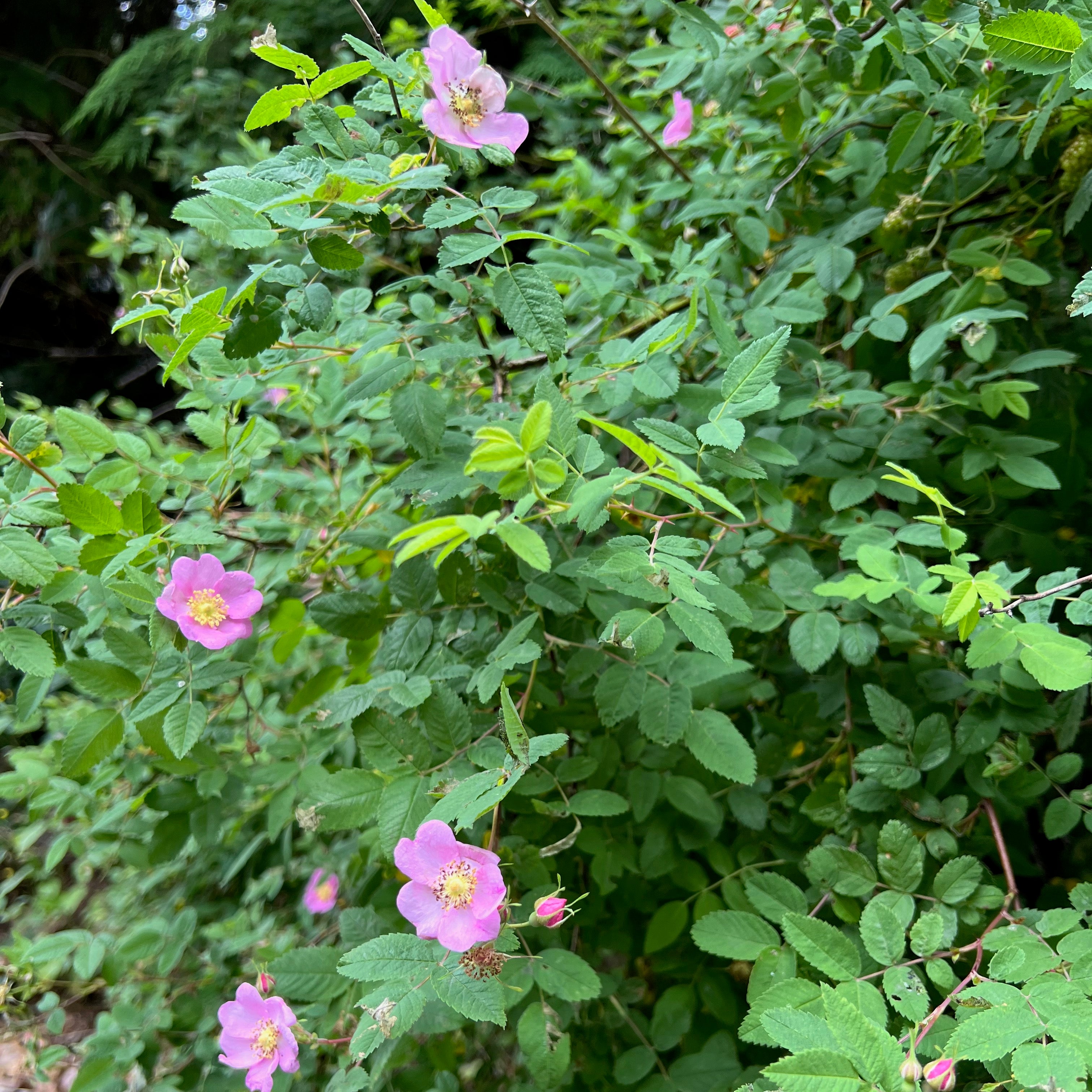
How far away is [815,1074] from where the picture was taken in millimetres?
469

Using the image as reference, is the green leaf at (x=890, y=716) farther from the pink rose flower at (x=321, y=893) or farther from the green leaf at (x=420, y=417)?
the pink rose flower at (x=321, y=893)

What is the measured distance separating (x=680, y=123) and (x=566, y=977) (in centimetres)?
123

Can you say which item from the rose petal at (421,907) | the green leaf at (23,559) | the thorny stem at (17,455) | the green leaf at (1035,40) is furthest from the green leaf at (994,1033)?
the thorny stem at (17,455)

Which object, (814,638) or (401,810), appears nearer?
(401,810)

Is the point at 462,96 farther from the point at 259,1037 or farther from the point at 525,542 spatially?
the point at 259,1037

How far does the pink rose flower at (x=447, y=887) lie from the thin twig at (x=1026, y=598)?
1.47 feet

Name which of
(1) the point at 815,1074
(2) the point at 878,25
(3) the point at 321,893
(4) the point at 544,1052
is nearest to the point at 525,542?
(1) the point at 815,1074

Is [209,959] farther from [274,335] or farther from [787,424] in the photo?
[787,424]

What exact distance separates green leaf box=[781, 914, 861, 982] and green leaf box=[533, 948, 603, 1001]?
0.17 metres

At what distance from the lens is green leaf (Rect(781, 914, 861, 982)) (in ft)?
2.05

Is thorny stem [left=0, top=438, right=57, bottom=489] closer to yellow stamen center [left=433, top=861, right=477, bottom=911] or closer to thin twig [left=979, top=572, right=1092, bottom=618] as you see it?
yellow stamen center [left=433, top=861, right=477, bottom=911]

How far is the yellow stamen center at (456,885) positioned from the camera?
59 centimetres

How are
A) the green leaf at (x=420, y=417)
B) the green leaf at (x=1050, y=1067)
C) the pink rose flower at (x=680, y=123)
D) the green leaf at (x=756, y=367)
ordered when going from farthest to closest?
the pink rose flower at (x=680, y=123) → the green leaf at (x=420, y=417) → the green leaf at (x=756, y=367) → the green leaf at (x=1050, y=1067)

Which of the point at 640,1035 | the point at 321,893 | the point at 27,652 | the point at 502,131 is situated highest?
the point at 502,131
